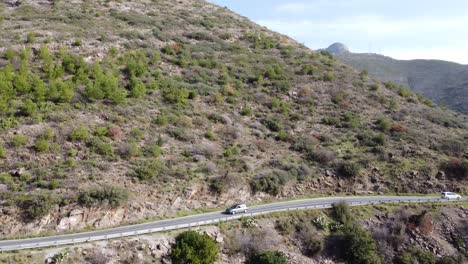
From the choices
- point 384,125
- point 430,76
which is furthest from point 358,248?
point 430,76

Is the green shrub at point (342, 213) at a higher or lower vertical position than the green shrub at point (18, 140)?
lower

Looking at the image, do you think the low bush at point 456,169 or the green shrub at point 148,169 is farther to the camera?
the low bush at point 456,169

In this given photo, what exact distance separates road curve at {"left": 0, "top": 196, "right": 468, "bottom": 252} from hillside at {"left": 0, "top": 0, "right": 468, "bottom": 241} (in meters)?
1.28

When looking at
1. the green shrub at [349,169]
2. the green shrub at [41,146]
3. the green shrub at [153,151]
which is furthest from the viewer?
the green shrub at [349,169]

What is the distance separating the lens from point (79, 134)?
35375mm

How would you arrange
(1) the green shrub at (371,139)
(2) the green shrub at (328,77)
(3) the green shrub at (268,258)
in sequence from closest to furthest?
(3) the green shrub at (268,258), (1) the green shrub at (371,139), (2) the green shrub at (328,77)

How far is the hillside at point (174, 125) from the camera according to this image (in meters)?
31.7

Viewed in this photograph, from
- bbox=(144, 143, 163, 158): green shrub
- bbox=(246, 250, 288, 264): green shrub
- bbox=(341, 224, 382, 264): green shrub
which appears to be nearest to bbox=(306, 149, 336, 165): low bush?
bbox=(341, 224, 382, 264): green shrub

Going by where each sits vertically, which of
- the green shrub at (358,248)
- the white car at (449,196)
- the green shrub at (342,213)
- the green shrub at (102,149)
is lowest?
the green shrub at (358,248)

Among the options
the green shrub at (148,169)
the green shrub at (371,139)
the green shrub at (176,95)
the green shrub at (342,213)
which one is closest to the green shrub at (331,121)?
the green shrub at (371,139)

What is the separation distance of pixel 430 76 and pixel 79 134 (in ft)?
584

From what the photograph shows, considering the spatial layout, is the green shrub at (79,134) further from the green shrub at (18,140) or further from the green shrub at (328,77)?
the green shrub at (328,77)

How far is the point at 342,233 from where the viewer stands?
33.0 m

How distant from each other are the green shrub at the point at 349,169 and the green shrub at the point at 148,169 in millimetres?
21773
